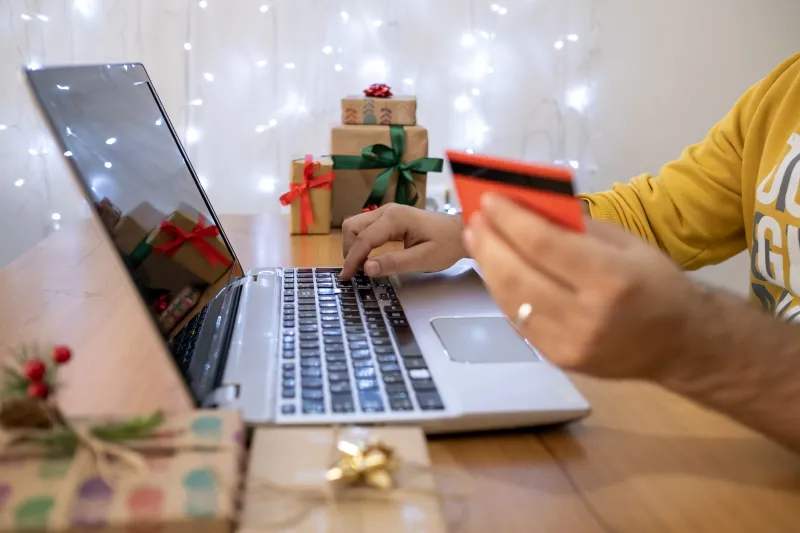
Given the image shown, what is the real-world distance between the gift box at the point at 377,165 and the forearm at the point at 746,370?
757 millimetres

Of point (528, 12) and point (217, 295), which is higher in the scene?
point (528, 12)

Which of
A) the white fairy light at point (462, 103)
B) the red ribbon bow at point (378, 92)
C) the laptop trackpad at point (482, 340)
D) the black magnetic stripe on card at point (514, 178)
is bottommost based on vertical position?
the laptop trackpad at point (482, 340)

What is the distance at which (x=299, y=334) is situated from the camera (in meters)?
0.62

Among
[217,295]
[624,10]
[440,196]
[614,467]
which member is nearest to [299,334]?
[217,295]

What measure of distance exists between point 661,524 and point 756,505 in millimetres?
75

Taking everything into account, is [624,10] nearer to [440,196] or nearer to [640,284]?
[440,196]

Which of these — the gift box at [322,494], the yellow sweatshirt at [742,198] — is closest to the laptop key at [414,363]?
the gift box at [322,494]

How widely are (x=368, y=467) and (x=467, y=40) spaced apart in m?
1.46

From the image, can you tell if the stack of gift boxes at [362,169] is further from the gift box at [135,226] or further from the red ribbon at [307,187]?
the gift box at [135,226]

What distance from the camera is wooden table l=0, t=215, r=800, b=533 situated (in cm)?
42

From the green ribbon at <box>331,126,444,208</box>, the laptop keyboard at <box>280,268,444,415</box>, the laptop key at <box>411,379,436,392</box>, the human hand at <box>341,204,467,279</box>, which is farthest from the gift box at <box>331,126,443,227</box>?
the laptop key at <box>411,379,436,392</box>

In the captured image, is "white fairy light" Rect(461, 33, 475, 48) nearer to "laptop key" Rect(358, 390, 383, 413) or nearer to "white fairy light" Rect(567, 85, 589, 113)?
"white fairy light" Rect(567, 85, 589, 113)

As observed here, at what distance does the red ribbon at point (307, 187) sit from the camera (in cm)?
113

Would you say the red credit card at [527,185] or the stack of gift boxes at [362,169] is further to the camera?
the stack of gift boxes at [362,169]
